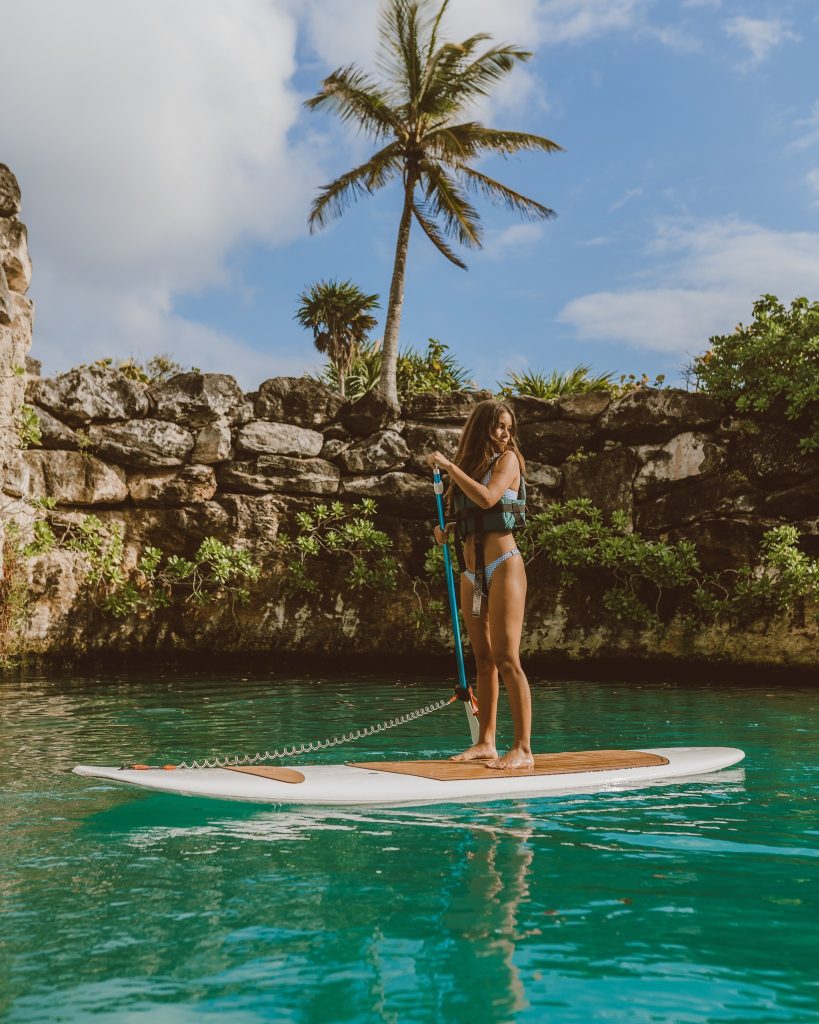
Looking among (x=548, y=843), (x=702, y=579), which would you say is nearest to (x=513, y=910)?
(x=548, y=843)

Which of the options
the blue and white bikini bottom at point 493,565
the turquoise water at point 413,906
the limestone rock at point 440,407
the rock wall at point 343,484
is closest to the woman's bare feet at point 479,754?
the turquoise water at point 413,906

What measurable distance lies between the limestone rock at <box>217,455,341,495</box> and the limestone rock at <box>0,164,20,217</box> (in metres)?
4.54

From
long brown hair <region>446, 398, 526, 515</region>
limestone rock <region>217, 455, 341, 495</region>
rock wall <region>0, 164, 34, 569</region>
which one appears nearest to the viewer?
long brown hair <region>446, 398, 526, 515</region>

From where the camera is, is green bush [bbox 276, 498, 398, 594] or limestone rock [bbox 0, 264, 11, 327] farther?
green bush [bbox 276, 498, 398, 594]

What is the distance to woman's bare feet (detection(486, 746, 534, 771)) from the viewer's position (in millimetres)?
5098

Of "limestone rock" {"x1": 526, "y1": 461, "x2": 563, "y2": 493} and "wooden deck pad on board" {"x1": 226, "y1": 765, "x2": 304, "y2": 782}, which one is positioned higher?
"limestone rock" {"x1": 526, "y1": 461, "x2": 563, "y2": 493}

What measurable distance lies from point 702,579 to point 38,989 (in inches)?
480

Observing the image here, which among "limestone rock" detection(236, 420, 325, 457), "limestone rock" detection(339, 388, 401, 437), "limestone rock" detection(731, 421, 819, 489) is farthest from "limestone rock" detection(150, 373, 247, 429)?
"limestone rock" detection(731, 421, 819, 489)

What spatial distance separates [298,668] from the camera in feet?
45.6

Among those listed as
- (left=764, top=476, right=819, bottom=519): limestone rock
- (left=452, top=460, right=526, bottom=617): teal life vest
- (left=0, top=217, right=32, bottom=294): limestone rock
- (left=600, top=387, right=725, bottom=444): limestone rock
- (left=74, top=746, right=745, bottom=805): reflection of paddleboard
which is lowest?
(left=74, top=746, right=745, bottom=805): reflection of paddleboard

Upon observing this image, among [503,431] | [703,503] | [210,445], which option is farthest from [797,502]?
[503,431]

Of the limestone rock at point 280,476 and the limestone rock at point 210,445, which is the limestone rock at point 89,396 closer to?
the limestone rock at point 210,445

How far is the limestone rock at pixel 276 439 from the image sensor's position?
46.1ft

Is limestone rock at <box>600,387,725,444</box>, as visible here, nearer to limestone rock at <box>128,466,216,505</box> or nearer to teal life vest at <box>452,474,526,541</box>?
limestone rock at <box>128,466,216,505</box>
